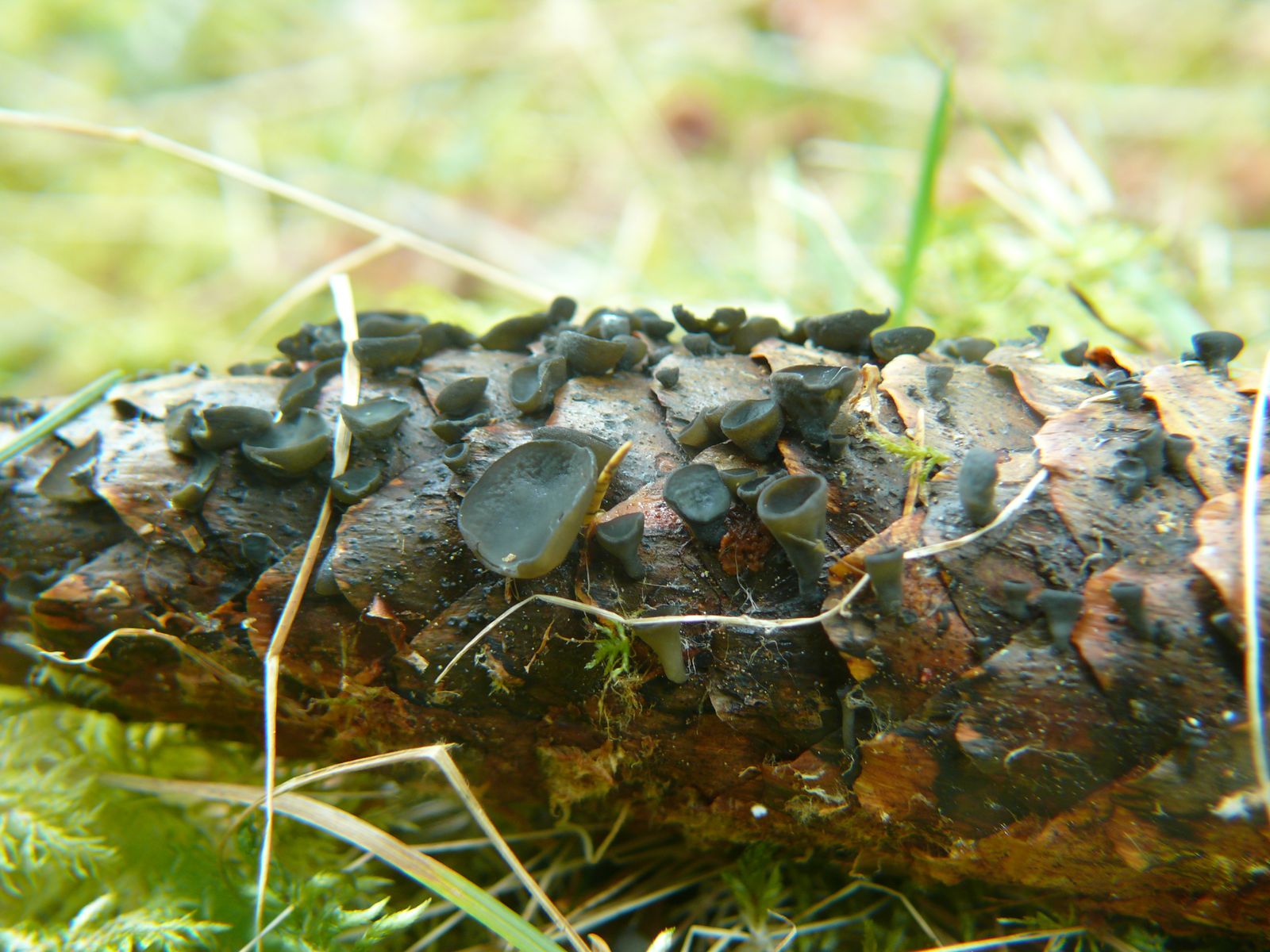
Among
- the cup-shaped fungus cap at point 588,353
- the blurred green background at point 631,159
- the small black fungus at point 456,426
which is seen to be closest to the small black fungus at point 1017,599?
the cup-shaped fungus cap at point 588,353

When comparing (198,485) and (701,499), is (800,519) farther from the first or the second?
(198,485)

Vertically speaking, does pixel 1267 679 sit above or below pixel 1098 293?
below

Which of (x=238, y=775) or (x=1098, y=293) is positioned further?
(x=1098, y=293)

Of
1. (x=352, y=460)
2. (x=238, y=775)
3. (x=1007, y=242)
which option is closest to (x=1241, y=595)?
(x=352, y=460)

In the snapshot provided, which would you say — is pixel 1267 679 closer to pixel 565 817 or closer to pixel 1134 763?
pixel 1134 763

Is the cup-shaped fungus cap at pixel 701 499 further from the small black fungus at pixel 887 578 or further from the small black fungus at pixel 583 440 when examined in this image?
the small black fungus at pixel 887 578

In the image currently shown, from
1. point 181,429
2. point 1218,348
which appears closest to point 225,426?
point 181,429
